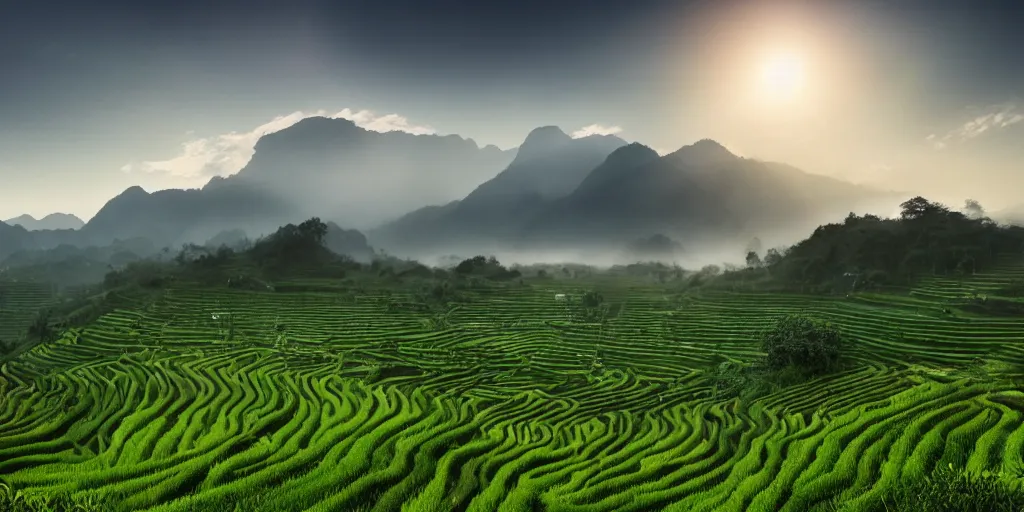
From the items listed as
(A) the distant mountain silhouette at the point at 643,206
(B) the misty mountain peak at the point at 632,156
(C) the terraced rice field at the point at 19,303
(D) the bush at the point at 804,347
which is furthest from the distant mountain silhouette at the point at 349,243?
(D) the bush at the point at 804,347

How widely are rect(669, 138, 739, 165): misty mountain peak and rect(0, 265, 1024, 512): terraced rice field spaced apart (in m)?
137

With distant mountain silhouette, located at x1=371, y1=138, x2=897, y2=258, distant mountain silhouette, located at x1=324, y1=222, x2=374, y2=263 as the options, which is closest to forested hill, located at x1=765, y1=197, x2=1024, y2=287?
distant mountain silhouette, located at x1=371, y1=138, x2=897, y2=258

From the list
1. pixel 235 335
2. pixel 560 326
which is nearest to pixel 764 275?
pixel 560 326

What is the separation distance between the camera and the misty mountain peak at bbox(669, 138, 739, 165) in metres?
Result: 166

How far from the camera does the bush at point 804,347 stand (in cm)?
2178

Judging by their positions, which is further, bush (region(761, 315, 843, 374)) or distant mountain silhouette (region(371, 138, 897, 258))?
distant mountain silhouette (region(371, 138, 897, 258))

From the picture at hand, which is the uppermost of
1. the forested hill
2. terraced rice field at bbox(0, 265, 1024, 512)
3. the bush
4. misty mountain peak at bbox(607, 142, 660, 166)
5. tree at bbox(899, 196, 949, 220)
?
misty mountain peak at bbox(607, 142, 660, 166)

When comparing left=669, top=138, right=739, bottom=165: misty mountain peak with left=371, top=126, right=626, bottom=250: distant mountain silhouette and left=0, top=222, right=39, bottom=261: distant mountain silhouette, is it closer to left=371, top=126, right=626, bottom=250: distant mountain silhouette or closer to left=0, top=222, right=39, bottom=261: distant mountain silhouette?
left=371, top=126, right=626, bottom=250: distant mountain silhouette

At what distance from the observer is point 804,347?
2180 cm

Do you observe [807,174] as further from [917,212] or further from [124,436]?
[124,436]

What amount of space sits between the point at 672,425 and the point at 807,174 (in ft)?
609

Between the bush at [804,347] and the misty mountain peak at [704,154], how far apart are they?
5889 inches

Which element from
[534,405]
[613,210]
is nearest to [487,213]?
[613,210]

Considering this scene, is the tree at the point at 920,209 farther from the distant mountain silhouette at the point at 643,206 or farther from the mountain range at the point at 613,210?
the mountain range at the point at 613,210
